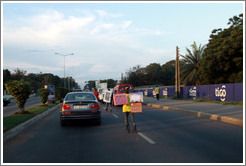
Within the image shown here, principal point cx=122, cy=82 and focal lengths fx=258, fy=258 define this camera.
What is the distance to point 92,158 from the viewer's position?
18.8 ft

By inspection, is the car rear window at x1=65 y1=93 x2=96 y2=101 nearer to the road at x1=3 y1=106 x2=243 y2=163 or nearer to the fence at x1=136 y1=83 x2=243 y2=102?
the road at x1=3 y1=106 x2=243 y2=163

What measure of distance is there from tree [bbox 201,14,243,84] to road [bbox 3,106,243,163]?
22.2m

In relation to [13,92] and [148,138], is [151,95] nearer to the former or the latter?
[13,92]

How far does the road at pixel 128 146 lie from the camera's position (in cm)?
564

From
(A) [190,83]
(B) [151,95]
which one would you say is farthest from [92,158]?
(A) [190,83]

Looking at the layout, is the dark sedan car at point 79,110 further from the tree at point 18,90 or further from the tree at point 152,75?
the tree at point 152,75

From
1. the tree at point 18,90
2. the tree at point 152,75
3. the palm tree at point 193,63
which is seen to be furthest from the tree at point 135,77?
the tree at point 18,90

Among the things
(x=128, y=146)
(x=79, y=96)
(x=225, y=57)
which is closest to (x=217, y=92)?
(x=225, y=57)

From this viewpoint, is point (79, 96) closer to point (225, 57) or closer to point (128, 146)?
point (128, 146)

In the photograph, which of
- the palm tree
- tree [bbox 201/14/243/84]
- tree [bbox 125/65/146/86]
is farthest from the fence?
tree [bbox 125/65/146/86]

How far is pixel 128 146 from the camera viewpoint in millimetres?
6824

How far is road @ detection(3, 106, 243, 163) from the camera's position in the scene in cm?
564

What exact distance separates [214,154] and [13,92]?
40.4ft

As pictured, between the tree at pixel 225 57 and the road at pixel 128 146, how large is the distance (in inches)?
875
